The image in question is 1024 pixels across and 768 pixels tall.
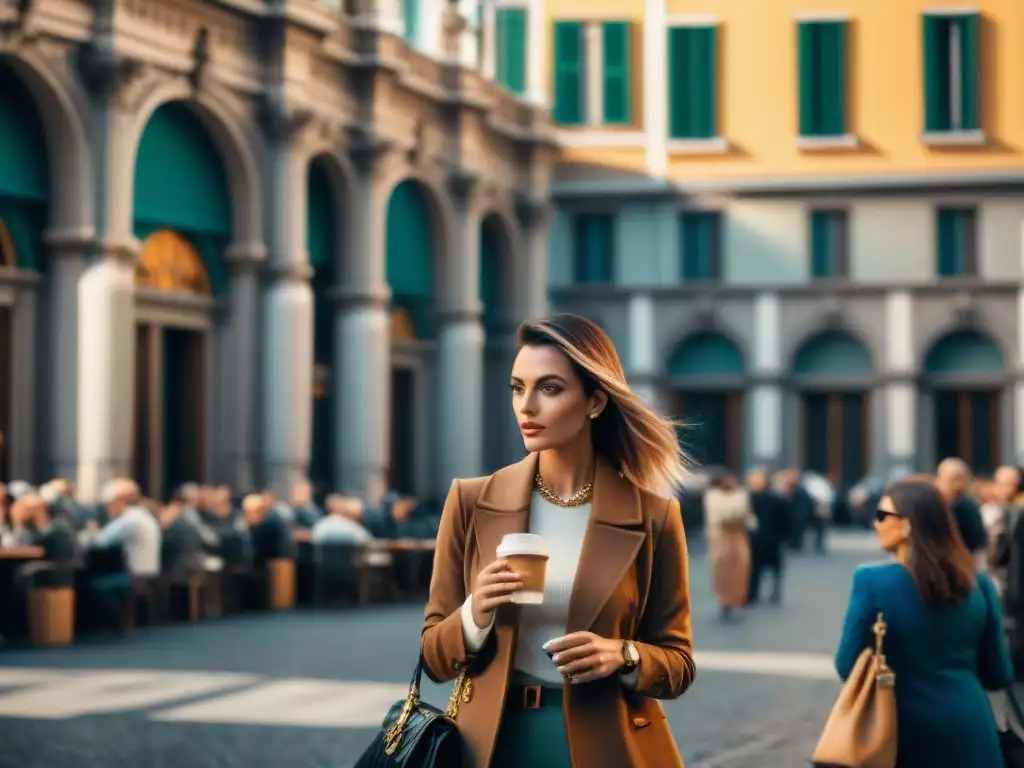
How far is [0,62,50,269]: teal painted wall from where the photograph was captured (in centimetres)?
2112

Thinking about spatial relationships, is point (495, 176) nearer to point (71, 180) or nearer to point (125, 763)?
point (71, 180)

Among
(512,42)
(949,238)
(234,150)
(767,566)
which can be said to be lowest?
(767,566)

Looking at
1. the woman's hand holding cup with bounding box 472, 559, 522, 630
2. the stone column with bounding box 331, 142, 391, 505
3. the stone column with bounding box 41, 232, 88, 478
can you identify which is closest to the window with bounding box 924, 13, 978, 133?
the stone column with bounding box 331, 142, 391, 505

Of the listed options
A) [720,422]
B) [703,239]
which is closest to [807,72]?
[703,239]

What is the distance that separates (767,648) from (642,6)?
27.3m

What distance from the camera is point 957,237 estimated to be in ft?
136

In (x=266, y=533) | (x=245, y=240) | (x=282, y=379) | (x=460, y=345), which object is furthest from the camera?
(x=460, y=345)

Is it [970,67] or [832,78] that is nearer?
[970,67]

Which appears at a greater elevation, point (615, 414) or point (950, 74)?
point (950, 74)

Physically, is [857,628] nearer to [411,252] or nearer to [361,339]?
[361,339]

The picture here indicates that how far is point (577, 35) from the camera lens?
1668 inches

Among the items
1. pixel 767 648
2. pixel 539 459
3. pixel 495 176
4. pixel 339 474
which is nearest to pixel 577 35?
pixel 495 176

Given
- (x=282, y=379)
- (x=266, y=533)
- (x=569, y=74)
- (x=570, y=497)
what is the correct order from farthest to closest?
(x=569, y=74)
(x=282, y=379)
(x=266, y=533)
(x=570, y=497)

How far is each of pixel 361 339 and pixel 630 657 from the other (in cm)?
2433
